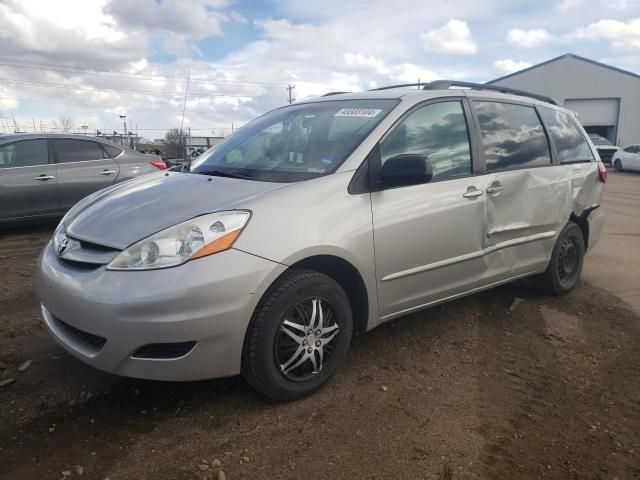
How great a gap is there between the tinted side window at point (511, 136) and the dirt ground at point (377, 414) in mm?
1281

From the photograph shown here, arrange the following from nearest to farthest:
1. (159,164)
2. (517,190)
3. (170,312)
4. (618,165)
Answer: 1. (170,312)
2. (517,190)
3. (159,164)
4. (618,165)

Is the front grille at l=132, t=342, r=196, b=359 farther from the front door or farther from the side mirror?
the side mirror

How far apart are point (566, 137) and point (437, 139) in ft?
6.00

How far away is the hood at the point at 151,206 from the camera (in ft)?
8.68

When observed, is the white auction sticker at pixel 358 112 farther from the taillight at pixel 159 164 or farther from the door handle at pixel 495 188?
the taillight at pixel 159 164

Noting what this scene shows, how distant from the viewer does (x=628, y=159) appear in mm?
24234

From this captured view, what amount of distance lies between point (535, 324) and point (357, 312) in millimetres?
1751

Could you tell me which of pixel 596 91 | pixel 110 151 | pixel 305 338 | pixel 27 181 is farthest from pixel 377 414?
pixel 596 91

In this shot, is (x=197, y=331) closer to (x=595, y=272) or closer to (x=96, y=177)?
(x=595, y=272)

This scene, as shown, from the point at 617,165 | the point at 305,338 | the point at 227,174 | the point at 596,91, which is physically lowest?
the point at 617,165

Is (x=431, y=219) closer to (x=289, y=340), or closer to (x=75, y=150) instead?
(x=289, y=340)

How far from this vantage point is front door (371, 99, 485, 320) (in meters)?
3.14

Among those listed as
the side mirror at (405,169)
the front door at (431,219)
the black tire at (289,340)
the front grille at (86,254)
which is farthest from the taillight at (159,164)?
the black tire at (289,340)

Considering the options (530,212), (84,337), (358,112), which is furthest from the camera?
(530,212)
